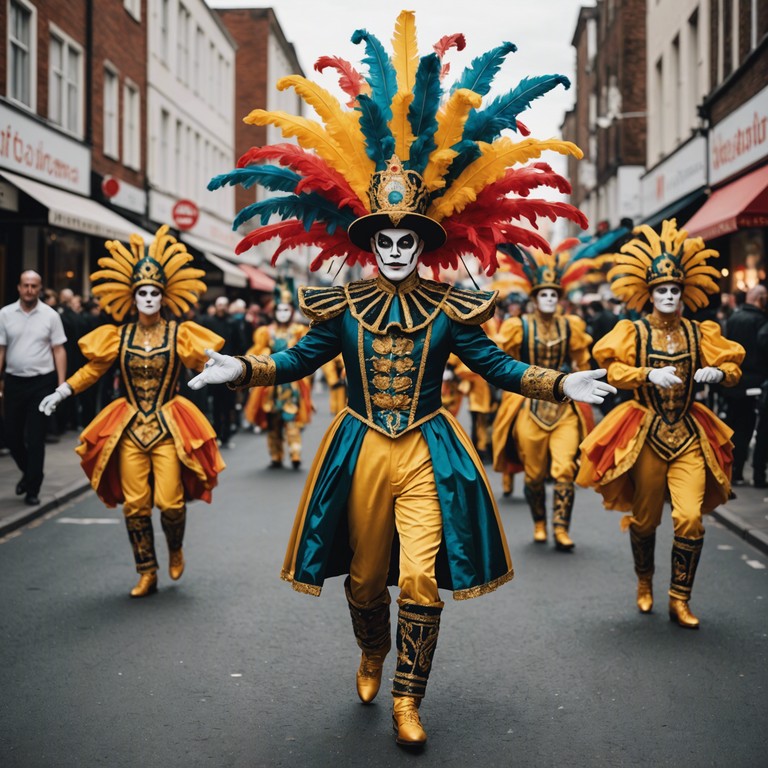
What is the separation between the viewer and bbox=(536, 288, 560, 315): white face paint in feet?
30.8

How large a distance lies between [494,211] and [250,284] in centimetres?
2827

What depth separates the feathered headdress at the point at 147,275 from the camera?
289 inches

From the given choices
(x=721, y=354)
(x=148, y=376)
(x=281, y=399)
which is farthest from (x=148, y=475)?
(x=281, y=399)

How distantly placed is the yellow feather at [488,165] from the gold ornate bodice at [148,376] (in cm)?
276

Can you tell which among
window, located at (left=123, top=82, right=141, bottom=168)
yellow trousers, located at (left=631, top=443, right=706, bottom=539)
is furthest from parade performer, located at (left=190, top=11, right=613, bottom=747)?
window, located at (left=123, top=82, right=141, bottom=168)

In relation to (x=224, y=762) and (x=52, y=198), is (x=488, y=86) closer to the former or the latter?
(x=224, y=762)

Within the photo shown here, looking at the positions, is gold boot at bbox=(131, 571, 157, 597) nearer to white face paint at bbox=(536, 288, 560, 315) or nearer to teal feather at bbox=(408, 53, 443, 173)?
teal feather at bbox=(408, 53, 443, 173)

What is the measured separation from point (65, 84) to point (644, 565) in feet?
60.4

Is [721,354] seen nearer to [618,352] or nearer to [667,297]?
[667,297]

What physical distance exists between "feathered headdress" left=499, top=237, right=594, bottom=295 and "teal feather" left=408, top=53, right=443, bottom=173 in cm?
393

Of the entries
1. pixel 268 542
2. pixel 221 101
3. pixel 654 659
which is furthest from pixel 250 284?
pixel 654 659

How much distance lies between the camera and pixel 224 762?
4336 millimetres

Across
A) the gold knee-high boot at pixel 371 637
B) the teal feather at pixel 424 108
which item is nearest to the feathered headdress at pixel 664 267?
the teal feather at pixel 424 108

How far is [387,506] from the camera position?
15.9ft
